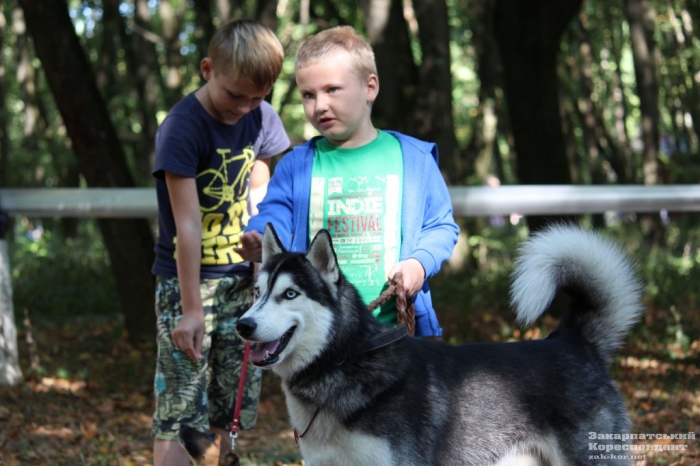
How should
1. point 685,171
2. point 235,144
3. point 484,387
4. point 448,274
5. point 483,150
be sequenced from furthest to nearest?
point 483,150
point 685,171
point 448,274
point 235,144
point 484,387

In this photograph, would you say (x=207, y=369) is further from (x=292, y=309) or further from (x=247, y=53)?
(x=247, y=53)

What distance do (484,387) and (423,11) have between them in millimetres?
7286

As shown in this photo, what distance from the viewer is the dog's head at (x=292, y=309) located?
2.99m

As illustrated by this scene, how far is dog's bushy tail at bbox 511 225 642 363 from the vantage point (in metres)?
3.59

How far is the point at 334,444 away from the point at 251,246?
99 centimetres

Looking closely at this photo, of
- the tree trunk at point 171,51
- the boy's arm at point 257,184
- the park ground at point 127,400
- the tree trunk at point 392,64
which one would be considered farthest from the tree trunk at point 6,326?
the tree trunk at point 171,51

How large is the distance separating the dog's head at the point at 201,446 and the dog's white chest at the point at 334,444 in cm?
59

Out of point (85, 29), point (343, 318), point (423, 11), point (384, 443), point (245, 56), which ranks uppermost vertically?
point (85, 29)

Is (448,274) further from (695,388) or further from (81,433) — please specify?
(81,433)

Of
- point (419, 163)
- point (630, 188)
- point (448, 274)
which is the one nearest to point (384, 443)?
point (419, 163)

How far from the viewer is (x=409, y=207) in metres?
3.58

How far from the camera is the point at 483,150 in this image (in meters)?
20.1

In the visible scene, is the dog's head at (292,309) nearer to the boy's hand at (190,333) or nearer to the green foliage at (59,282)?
the boy's hand at (190,333)

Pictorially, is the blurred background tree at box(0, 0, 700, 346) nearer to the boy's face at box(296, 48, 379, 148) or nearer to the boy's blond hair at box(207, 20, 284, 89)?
the boy's blond hair at box(207, 20, 284, 89)
